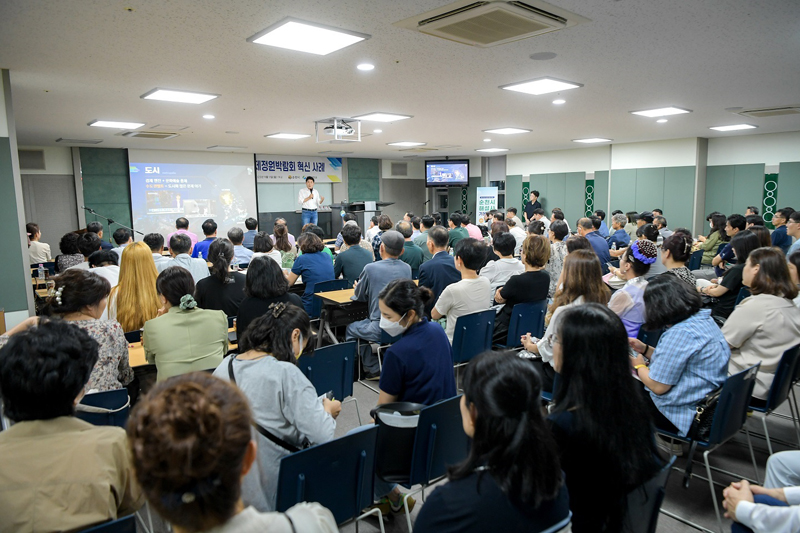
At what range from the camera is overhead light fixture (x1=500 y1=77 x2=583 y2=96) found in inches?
215

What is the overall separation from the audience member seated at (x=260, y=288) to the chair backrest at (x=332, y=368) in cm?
56

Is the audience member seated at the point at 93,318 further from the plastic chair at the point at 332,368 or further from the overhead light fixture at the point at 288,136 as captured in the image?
the overhead light fixture at the point at 288,136

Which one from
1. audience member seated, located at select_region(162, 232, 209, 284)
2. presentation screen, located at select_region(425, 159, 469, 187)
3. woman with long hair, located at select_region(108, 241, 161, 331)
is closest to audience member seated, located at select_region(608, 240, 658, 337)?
woman with long hair, located at select_region(108, 241, 161, 331)

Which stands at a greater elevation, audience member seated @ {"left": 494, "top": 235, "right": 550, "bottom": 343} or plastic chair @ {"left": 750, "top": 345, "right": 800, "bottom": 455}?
audience member seated @ {"left": 494, "top": 235, "right": 550, "bottom": 343}

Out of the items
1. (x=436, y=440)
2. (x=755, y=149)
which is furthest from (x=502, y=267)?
(x=755, y=149)

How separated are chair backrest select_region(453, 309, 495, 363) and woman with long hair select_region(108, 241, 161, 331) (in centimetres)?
233

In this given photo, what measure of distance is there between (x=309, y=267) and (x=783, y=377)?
13.7ft

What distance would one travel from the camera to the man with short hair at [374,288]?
447 cm

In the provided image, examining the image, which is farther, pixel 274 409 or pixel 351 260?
pixel 351 260

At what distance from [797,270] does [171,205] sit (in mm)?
12322

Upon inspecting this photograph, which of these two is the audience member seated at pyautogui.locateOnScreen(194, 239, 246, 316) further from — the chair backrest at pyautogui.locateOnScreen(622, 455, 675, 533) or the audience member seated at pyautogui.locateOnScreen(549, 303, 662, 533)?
the chair backrest at pyautogui.locateOnScreen(622, 455, 675, 533)

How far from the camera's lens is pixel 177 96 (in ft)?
19.6

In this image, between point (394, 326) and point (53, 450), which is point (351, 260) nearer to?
point (394, 326)

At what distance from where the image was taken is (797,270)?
13.3 ft
